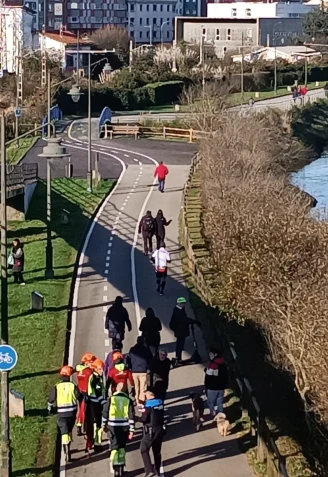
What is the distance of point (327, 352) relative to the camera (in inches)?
633

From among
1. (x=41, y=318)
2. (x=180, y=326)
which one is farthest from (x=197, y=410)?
(x=41, y=318)

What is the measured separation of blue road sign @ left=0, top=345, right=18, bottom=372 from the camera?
14328 millimetres

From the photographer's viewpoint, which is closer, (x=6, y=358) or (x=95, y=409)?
(x=6, y=358)

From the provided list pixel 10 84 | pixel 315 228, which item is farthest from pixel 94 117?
pixel 315 228

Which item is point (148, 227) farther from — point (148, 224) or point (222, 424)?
point (222, 424)

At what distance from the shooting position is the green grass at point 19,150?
4981 cm

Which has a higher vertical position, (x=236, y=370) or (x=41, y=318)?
(x=236, y=370)

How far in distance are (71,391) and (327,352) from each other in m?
4.27

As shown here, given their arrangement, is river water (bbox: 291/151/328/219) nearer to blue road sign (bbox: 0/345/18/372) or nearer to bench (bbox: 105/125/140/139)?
bench (bbox: 105/125/140/139)

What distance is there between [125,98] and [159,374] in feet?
214

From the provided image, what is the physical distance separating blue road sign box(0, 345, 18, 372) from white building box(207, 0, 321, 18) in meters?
129

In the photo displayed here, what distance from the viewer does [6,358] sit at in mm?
14344

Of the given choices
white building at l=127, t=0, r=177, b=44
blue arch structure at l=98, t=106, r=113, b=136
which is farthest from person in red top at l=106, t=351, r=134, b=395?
white building at l=127, t=0, r=177, b=44

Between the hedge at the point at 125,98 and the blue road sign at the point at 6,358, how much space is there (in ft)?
197
